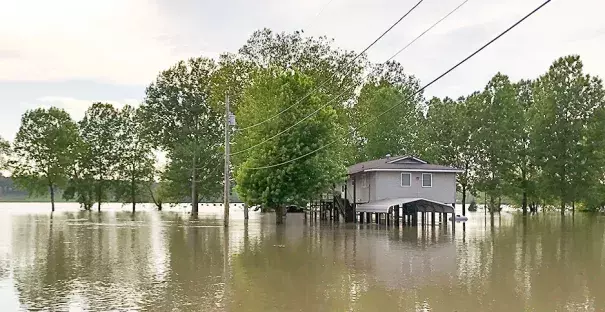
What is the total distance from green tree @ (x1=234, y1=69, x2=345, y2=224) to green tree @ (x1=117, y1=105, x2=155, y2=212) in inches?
1323

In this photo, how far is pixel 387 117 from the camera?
63469 mm

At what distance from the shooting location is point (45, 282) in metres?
15.1

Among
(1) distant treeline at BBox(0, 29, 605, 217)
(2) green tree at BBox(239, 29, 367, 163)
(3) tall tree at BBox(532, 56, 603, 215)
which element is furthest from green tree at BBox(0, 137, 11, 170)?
(3) tall tree at BBox(532, 56, 603, 215)

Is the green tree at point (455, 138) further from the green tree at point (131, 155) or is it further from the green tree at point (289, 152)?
the green tree at point (131, 155)

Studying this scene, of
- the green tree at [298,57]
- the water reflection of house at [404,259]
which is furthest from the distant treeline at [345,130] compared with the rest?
the water reflection of house at [404,259]

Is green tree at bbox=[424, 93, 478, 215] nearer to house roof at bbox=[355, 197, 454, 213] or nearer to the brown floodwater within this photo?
house roof at bbox=[355, 197, 454, 213]

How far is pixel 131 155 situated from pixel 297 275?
6276 centimetres

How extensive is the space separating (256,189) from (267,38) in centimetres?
1752

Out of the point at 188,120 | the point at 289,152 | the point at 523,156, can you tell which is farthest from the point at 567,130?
the point at 188,120

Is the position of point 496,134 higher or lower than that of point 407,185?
higher

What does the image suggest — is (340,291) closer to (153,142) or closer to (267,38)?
(267,38)

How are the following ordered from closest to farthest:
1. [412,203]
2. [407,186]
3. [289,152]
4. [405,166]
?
[289,152], [412,203], [405,166], [407,186]

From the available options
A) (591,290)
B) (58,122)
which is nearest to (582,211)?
(58,122)

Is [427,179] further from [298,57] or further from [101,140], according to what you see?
[101,140]
